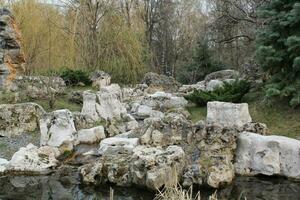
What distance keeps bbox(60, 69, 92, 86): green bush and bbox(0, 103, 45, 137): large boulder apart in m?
5.51

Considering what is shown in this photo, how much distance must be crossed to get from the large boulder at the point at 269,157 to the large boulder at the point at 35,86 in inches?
268

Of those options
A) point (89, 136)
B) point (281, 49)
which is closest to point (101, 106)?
point (89, 136)

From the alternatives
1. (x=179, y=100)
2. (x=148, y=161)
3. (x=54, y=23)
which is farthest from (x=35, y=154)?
(x=54, y=23)

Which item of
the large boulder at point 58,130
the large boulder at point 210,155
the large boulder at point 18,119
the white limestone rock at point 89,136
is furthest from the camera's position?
the large boulder at point 18,119

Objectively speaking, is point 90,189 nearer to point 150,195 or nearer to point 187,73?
point 150,195

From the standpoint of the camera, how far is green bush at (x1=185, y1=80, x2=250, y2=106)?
11.4 metres

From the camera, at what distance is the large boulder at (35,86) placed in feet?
41.3

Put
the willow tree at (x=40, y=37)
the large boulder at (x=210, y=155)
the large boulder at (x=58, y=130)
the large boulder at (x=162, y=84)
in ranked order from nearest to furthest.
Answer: the large boulder at (x=210, y=155)
the large boulder at (x=58, y=130)
the large boulder at (x=162, y=84)
the willow tree at (x=40, y=37)

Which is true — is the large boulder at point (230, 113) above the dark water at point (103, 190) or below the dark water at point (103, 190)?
above

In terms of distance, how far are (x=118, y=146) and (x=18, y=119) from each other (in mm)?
3140

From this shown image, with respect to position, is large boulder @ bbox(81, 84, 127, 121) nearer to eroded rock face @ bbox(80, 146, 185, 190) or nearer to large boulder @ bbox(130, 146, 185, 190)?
eroded rock face @ bbox(80, 146, 185, 190)

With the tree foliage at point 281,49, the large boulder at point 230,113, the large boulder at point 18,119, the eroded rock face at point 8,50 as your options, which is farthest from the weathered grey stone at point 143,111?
the eroded rock face at point 8,50

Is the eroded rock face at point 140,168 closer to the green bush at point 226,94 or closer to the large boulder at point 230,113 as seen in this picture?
the large boulder at point 230,113

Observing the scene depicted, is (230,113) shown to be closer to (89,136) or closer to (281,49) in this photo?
(281,49)
